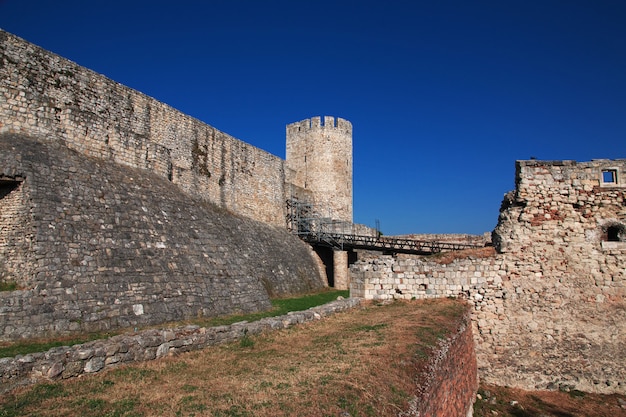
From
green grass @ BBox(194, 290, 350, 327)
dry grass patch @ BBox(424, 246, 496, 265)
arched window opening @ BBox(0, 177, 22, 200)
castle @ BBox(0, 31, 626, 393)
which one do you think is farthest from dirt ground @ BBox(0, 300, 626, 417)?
arched window opening @ BBox(0, 177, 22, 200)

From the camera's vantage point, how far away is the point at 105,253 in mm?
12328

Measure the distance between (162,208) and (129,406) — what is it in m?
11.8

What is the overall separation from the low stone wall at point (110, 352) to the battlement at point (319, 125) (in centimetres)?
2776

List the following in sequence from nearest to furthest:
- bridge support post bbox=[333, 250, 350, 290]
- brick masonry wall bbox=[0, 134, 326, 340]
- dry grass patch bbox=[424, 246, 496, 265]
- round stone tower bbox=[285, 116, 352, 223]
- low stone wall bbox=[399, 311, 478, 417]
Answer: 1. low stone wall bbox=[399, 311, 478, 417]
2. brick masonry wall bbox=[0, 134, 326, 340]
3. dry grass patch bbox=[424, 246, 496, 265]
4. bridge support post bbox=[333, 250, 350, 290]
5. round stone tower bbox=[285, 116, 352, 223]

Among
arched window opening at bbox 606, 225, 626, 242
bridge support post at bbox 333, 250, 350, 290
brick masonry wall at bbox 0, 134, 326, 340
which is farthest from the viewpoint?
bridge support post at bbox 333, 250, 350, 290

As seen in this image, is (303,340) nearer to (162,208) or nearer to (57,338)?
(57,338)

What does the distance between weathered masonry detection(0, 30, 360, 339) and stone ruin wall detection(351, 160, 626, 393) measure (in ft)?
24.3

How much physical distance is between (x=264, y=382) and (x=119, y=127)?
14.1 m

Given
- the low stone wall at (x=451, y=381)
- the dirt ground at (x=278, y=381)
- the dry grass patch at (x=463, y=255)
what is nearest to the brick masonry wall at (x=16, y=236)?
the dirt ground at (x=278, y=381)

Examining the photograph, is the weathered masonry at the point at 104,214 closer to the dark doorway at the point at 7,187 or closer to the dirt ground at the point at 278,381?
the dark doorway at the point at 7,187

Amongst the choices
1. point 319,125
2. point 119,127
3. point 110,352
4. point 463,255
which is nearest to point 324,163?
point 319,125

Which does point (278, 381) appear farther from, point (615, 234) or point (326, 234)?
point (326, 234)

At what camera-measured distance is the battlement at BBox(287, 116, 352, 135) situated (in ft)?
118

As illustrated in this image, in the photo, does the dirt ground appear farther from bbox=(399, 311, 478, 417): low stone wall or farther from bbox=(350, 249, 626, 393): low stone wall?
bbox=(350, 249, 626, 393): low stone wall
